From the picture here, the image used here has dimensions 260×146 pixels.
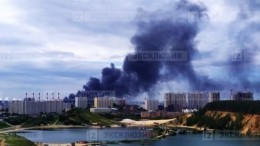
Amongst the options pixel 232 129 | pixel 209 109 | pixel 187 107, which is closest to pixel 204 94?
pixel 187 107

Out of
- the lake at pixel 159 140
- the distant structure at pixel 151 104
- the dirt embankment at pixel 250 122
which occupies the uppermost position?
the distant structure at pixel 151 104

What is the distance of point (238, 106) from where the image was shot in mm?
73438

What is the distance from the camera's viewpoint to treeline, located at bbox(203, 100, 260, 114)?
69.9m

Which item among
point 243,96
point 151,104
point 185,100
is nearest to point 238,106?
point 243,96

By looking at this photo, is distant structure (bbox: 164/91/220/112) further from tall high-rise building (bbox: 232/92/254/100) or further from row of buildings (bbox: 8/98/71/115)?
row of buildings (bbox: 8/98/71/115)

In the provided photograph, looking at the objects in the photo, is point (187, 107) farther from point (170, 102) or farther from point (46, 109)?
point (46, 109)

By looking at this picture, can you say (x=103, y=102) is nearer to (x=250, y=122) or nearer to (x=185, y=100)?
(x=185, y=100)

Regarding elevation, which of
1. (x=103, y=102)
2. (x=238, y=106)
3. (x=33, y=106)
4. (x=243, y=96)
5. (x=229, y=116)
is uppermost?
(x=243, y=96)

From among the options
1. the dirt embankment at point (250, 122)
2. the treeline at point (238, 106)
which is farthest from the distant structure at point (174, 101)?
the dirt embankment at point (250, 122)

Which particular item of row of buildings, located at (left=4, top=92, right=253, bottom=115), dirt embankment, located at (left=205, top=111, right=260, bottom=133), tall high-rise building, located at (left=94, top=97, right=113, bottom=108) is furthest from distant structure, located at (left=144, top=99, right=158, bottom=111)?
dirt embankment, located at (left=205, top=111, right=260, bottom=133)

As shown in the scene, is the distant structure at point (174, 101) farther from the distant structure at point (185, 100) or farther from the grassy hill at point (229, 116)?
the grassy hill at point (229, 116)

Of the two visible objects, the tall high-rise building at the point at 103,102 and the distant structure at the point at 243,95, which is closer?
the distant structure at the point at 243,95

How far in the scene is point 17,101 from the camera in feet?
326

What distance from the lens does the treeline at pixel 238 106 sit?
6988cm
